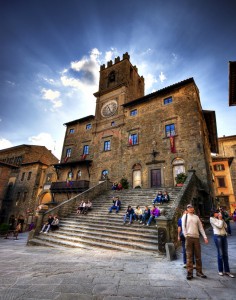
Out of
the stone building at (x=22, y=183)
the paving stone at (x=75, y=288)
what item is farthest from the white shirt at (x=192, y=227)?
the stone building at (x=22, y=183)

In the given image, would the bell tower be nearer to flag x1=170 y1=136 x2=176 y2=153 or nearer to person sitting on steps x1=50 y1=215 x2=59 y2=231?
flag x1=170 y1=136 x2=176 y2=153

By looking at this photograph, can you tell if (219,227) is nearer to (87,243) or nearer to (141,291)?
(141,291)

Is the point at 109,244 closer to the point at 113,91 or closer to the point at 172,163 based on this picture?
the point at 172,163

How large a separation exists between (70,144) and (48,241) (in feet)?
59.6

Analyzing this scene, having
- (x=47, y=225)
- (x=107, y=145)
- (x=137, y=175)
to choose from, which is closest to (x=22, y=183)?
(x=107, y=145)

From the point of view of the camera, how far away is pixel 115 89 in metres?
24.4

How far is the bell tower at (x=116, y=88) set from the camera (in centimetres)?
2335

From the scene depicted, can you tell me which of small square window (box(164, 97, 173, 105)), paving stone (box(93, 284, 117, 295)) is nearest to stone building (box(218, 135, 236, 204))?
small square window (box(164, 97, 173, 105))

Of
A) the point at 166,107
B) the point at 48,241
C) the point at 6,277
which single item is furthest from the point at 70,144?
the point at 6,277

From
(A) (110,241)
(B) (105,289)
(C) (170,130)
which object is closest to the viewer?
(B) (105,289)

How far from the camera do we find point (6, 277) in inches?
172

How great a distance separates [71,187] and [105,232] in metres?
13.2

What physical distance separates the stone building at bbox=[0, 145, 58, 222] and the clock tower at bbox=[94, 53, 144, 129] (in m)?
14.0

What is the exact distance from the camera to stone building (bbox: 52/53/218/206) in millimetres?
16656
